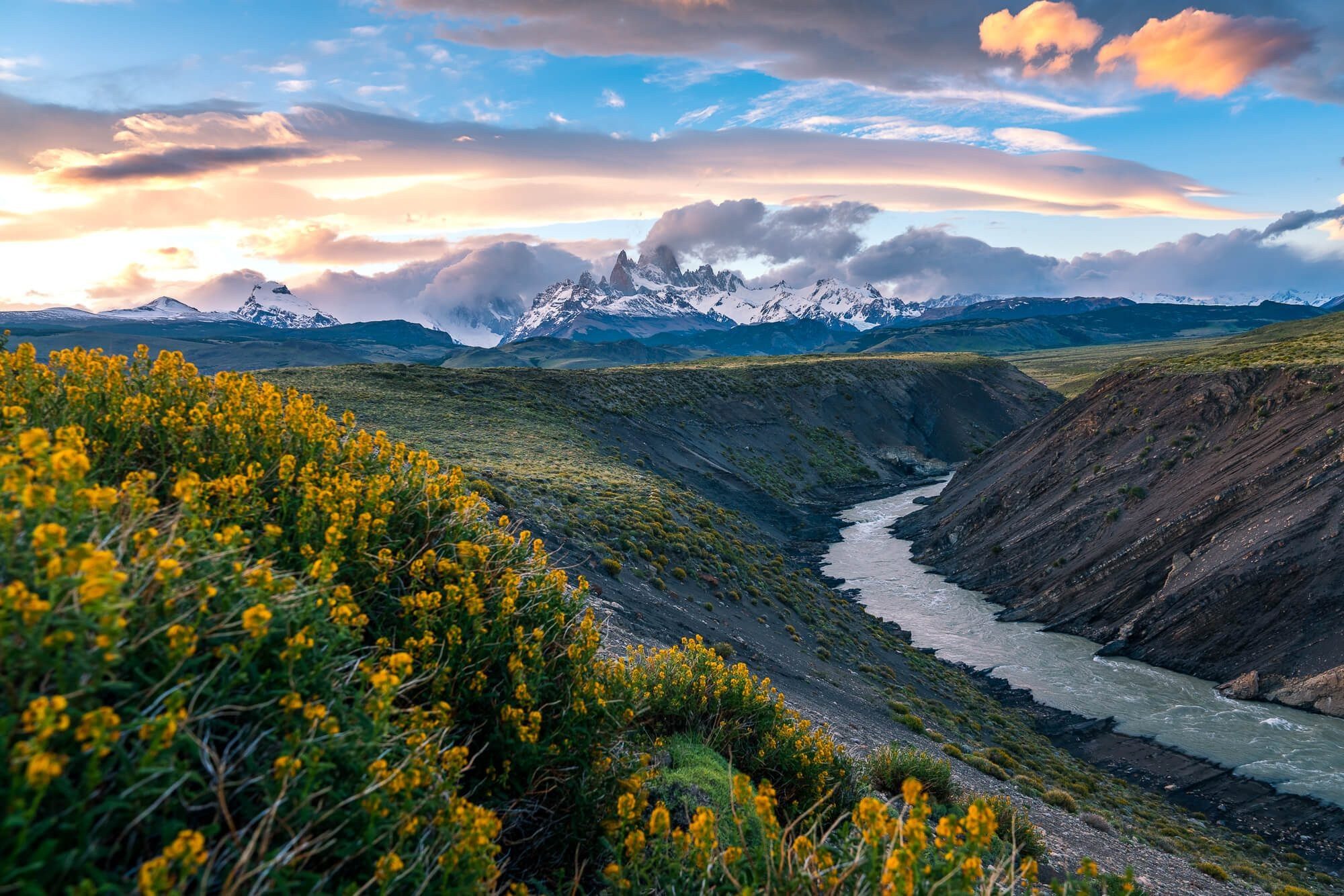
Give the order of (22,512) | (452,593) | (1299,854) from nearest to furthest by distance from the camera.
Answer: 1. (22,512)
2. (452,593)
3. (1299,854)

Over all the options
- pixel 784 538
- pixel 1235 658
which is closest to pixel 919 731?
pixel 1235 658

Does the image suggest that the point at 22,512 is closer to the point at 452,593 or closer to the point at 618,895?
the point at 452,593

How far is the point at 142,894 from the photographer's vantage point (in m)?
2.47

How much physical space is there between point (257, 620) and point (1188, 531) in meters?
42.3

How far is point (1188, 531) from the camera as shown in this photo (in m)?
34.2

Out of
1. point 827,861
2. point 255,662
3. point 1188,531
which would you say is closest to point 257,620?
point 255,662

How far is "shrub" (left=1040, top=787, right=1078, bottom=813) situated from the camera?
54.1ft

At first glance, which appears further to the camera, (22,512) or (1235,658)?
(1235,658)

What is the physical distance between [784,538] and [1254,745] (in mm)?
31189

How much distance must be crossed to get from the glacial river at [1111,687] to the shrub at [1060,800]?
11.2m

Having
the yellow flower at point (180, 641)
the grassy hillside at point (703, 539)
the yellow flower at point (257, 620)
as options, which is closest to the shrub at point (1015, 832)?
the grassy hillside at point (703, 539)

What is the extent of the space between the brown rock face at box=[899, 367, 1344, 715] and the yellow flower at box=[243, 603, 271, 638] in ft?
119

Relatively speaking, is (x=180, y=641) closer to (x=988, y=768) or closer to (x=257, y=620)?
(x=257, y=620)

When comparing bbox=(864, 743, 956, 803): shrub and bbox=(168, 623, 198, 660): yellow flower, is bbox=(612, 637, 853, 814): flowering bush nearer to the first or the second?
bbox=(864, 743, 956, 803): shrub
